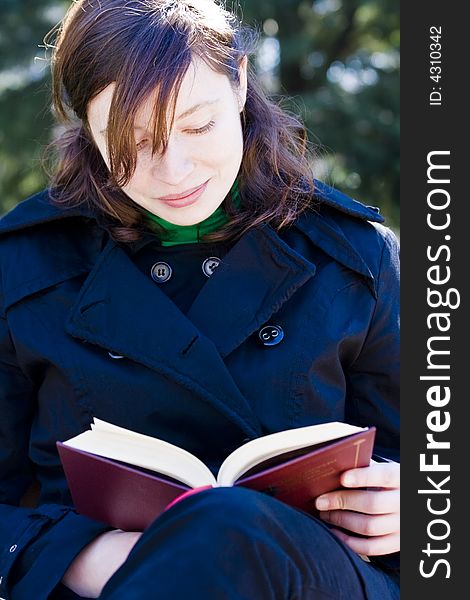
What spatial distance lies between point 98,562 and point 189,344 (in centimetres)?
44

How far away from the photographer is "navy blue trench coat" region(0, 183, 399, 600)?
1.97 m

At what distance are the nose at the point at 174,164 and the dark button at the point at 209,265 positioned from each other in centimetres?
24

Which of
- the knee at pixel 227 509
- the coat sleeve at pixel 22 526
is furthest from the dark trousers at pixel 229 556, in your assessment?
the coat sleeve at pixel 22 526

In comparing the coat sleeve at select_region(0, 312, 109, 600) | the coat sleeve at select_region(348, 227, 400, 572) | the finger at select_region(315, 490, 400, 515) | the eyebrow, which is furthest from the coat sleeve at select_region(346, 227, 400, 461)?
the coat sleeve at select_region(0, 312, 109, 600)

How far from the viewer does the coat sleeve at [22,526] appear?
1823 millimetres

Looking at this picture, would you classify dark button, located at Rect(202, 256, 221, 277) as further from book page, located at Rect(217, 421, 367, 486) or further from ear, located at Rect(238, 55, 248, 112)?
book page, located at Rect(217, 421, 367, 486)

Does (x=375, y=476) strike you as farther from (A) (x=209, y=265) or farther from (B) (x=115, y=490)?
(A) (x=209, y=265)

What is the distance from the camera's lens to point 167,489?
166 centimetres

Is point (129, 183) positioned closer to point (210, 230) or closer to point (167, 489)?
point (210, 230)

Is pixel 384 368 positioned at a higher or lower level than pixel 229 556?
higher

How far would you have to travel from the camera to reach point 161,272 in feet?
6.93

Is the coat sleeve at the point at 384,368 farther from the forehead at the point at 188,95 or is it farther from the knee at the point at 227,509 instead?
the knee at the point at 227,509

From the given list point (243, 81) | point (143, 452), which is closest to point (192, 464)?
point (143, 452)

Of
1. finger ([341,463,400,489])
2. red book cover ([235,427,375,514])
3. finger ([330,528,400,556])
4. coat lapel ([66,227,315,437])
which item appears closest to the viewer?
red book cover ([235,427,375,514])
